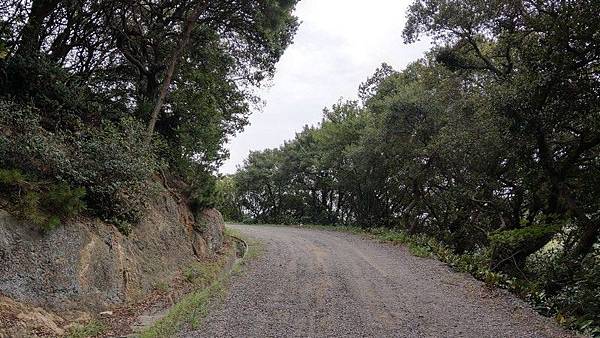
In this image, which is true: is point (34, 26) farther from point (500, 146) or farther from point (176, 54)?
point (500, 146)

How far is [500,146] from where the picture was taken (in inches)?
391

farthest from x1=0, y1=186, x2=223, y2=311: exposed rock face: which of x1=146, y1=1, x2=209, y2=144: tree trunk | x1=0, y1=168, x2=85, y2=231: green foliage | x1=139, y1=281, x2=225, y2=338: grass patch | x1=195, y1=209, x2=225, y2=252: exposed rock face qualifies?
x1=146, y1=1, x2=209, y2=144: tree trunk

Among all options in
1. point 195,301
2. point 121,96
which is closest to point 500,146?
point 195,301

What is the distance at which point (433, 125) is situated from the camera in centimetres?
1622

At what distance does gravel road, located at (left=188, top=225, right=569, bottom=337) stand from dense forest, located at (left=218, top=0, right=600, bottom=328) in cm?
103

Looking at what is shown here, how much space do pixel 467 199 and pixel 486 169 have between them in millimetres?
2230

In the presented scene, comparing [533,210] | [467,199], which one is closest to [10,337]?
[533,210]

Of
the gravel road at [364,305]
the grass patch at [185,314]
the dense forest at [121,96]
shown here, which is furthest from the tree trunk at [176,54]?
the gravel road at [364,305]

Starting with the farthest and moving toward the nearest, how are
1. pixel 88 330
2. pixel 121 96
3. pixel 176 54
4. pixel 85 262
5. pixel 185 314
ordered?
pixel 121 96 < pixel 176 54 < pixel 185 314 < pixel 85 262 < pixel 88 330

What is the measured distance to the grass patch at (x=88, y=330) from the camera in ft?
17.5

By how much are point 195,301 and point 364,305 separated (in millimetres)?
2972

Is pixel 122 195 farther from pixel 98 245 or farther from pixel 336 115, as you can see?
pixel 336 115

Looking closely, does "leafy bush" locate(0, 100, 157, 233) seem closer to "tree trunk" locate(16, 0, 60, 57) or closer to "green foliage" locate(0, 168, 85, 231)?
"green foliage" locate(0, 168, 85, 231)

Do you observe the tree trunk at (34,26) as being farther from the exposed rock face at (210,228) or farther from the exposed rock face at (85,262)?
the exposed rock face at (210,228)
